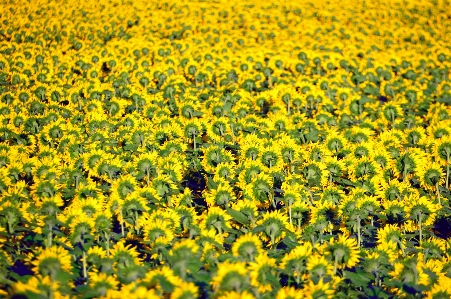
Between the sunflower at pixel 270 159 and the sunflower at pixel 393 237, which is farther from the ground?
the sunflower at pixel 270 159

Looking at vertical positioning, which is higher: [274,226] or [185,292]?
[185,292]

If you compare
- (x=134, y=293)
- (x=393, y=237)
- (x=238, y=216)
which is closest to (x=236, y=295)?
(x=134, y=293)

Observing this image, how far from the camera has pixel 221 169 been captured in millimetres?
5734

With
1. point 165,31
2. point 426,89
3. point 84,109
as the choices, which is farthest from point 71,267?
point 165,31

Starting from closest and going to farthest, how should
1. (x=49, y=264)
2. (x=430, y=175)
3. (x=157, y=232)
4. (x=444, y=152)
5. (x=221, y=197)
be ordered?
(x=49, y=264), (x=157, y=232), (x=221, y=197), (x=430, y=175), (x=444, y=152)

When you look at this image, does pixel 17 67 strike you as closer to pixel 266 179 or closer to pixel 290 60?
pixel 290 60

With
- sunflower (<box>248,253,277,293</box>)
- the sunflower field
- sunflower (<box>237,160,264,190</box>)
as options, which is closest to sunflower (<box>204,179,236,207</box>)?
the sunflower field

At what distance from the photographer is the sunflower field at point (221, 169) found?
3.42m

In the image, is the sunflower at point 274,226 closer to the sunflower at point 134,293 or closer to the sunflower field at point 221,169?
the sunflower field at point 221,169

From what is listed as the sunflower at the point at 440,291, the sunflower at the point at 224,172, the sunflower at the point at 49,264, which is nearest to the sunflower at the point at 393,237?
the sunflower at the point at 440,291

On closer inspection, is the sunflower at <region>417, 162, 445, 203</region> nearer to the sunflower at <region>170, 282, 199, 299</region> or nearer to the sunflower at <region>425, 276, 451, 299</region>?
the sunflower at <region>425, 276, 451, 299</region>

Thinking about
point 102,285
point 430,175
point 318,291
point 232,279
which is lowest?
point 430,175

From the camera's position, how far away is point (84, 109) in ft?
30.6

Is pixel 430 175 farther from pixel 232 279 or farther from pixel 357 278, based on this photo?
pixel 232 279
